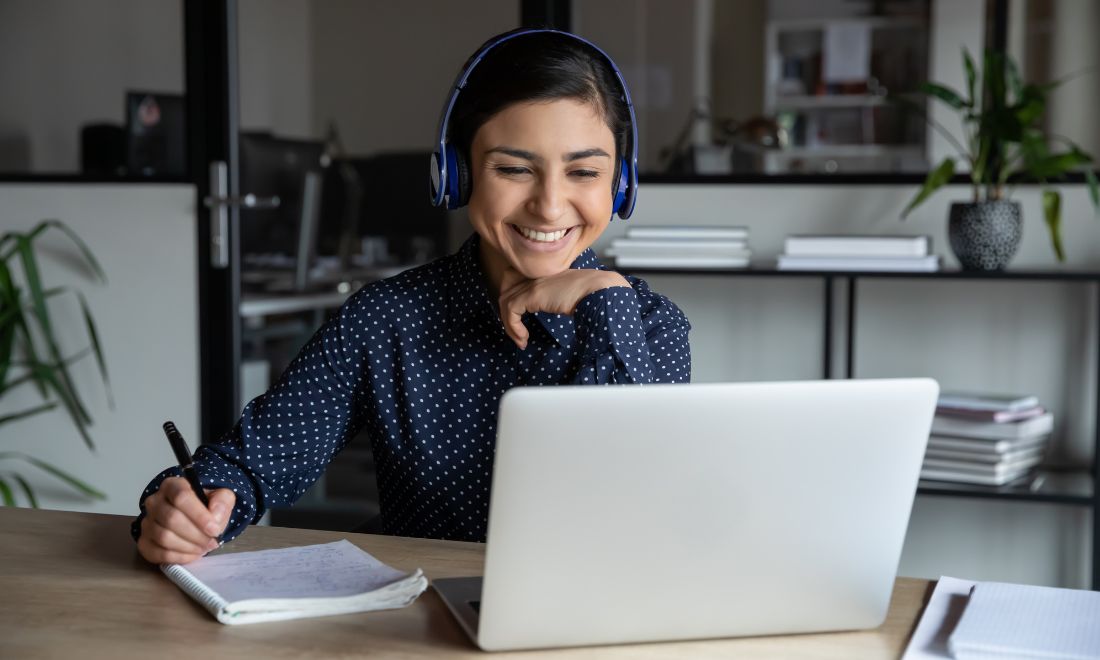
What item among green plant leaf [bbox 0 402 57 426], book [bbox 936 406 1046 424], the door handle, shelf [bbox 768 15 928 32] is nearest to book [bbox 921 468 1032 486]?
book [bbox 936 406 1046 424]

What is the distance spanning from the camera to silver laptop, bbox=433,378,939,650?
0.82m

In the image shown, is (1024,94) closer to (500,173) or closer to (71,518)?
(500,173)

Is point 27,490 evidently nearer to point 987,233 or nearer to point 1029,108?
point 987,233

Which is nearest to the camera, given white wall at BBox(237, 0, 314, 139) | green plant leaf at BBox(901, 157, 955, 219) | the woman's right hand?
the woman's right hand

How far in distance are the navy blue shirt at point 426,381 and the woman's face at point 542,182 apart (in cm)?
9

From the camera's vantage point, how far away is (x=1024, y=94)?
250cm

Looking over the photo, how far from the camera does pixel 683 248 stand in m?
2.69

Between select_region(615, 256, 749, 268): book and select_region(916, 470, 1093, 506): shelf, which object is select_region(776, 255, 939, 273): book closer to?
select_region(615, 256, 749, 268): book

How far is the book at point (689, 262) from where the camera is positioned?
265cm

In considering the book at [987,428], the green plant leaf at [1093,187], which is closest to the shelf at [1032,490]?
the book at [987,428]

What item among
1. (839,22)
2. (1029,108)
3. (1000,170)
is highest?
(839,22)

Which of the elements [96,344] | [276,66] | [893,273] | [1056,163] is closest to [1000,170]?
[1056,163]

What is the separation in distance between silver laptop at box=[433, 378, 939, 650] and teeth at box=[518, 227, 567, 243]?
58cm

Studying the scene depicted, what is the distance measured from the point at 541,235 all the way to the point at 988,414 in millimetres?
1436
